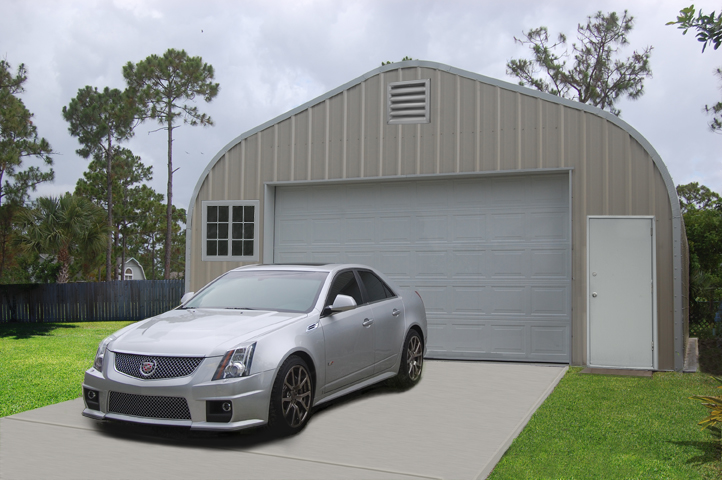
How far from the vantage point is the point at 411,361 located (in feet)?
27.0

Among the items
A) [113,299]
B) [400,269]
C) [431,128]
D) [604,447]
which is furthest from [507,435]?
[113,299]

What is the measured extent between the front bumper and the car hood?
0.67 ft

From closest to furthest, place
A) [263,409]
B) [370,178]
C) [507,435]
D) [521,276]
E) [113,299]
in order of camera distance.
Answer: [263,409] → [507,435] → [521,276] → [370,178] → [113,299]

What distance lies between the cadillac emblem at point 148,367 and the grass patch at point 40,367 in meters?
2.45

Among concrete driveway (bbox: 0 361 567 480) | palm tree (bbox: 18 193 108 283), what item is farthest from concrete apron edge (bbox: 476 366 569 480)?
palm tree (bbox: 18 193 108 283)

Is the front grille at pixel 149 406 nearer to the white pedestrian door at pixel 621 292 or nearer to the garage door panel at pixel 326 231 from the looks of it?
the garage door panel at pixel 326 231

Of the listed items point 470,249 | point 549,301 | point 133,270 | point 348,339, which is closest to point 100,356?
point 348,339

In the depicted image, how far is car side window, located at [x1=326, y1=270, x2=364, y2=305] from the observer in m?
7.18

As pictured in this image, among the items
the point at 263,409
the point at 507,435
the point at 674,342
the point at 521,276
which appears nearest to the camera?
the point at 263,409

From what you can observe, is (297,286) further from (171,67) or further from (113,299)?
(171,67)

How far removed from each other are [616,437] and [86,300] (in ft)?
77.6

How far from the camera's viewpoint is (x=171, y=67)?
1416 inches

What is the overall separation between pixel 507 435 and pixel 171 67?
3376 cm

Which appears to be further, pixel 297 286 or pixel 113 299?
pixel 113 299
